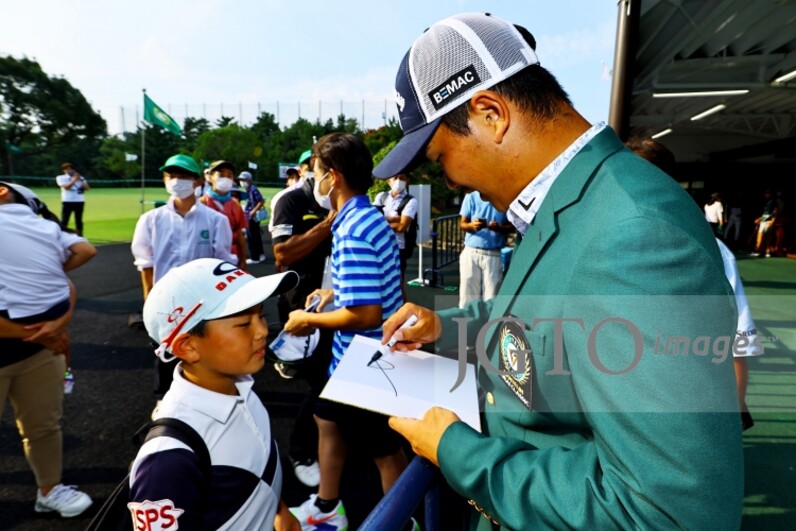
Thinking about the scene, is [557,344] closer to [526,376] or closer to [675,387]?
[526,376]

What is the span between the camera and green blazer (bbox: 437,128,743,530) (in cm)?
68

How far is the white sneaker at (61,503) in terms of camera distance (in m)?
2.84

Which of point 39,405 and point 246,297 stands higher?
point 246,297

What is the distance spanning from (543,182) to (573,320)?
1.31ft

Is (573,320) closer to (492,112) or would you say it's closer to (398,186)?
(492,112)

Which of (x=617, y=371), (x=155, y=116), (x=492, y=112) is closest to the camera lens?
(x=617, y=371)

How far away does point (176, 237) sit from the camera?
4.24 metres

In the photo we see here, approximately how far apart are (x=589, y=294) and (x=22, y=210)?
3.25 meters

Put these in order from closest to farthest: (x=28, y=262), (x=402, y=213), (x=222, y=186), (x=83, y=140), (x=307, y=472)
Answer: (x=28, y=262) → (x=307, y=472) → (x=222, y=186) → (x=402, y=213) → (x=83, y=140)

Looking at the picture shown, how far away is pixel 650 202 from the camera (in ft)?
2.60

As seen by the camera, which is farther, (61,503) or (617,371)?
(61,503)

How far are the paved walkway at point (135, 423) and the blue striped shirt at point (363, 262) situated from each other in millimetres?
433

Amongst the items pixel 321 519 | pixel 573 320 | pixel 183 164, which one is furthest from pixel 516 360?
pixel 183 164

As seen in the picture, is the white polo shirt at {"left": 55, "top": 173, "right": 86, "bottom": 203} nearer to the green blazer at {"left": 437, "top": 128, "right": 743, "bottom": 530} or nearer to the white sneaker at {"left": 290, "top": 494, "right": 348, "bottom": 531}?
the white sneaker at {"left": 290, "top": 494, "right": 348, "bottom": 531}
